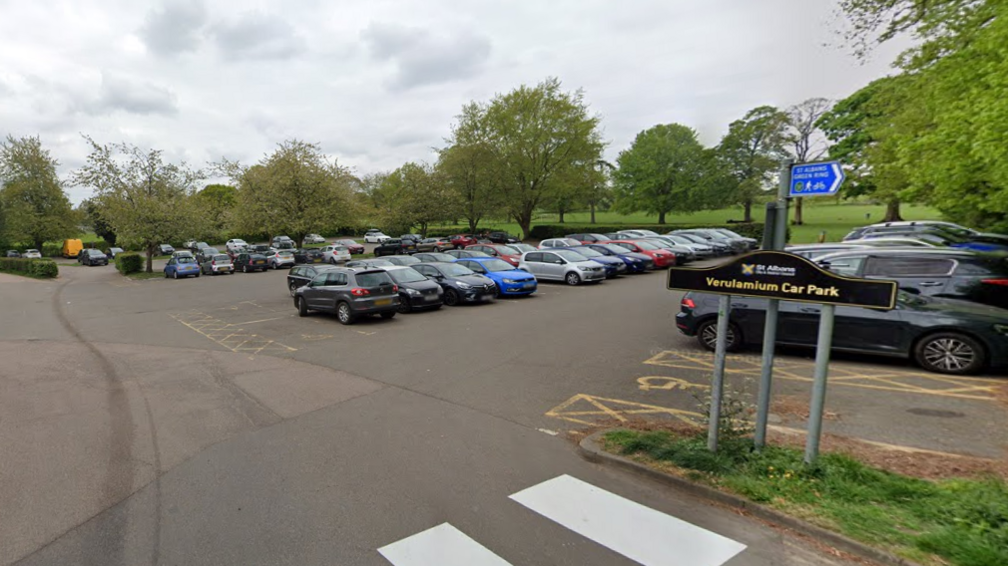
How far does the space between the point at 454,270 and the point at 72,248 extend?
5493 centimetres

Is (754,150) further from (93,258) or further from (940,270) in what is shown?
(93,258)

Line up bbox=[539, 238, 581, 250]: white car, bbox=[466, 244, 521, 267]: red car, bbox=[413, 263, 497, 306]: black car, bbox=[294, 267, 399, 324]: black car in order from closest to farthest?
bbox=[294, 267, 399, 324]: black car → bbox=[413, 263, 497, 306]: black car → bbox=[466, 244, 521, 267]: red car → bbox=[539, 238, 581, 250]: white car

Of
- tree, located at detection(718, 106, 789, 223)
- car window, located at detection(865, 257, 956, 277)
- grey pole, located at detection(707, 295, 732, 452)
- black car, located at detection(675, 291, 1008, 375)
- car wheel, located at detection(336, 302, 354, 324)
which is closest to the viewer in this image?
grey pole, located at detection(707, 295, 732, 452)

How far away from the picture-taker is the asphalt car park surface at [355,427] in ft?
12.7

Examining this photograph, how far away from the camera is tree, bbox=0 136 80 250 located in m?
44.7

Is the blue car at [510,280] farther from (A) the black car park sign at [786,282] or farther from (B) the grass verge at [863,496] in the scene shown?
(A) the black car park sign at [786,282]

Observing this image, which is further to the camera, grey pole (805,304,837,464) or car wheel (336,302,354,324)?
car wheel (336,302,354,324)

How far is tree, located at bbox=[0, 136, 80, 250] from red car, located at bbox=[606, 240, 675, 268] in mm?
54397

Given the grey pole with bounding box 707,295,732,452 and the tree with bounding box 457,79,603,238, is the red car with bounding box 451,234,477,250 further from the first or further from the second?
the grey pole with bounding box 707,295,732,452

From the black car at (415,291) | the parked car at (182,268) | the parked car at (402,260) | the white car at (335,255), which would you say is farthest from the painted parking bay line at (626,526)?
the white car at (335,255)

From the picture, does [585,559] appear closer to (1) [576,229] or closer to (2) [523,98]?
(2) [523,98]

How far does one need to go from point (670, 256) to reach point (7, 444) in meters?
23.8

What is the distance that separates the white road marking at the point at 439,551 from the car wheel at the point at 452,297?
1239cm

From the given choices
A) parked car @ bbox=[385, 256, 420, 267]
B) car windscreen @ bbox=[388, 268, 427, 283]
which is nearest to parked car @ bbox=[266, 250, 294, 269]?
parked car @ bbox=[385, 256, 420, 267]
